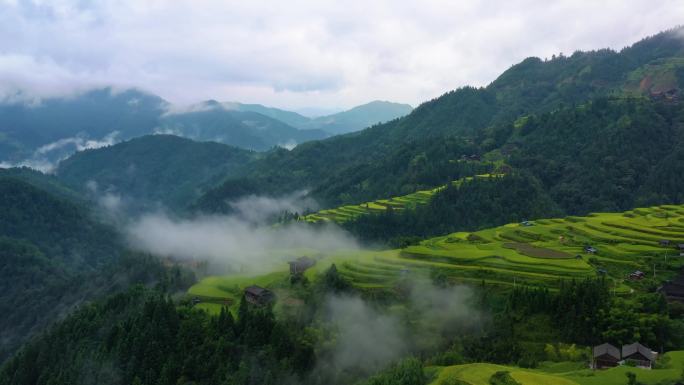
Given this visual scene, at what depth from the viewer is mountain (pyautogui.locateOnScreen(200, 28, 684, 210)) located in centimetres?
9381

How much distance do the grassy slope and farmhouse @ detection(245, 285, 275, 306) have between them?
57.0ft

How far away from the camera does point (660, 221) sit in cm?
4628

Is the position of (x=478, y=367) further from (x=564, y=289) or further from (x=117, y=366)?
(x=117, y=366)

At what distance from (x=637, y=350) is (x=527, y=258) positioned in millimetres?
13390

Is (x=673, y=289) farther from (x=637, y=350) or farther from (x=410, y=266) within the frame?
(x=410, y=266)

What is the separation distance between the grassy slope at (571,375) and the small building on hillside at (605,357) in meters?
1.83

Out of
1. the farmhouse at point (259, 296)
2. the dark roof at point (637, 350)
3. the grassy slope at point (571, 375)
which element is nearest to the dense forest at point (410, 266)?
the grassy slope at point (571, 375)

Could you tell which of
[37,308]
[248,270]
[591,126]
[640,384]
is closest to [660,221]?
[640,384]

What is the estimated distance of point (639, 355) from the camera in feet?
80.6

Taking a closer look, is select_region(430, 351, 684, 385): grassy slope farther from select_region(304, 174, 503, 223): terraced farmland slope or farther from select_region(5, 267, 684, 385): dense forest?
select_region(304, 174, 503, 223): terraced farmland slope

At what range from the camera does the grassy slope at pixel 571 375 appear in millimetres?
21234

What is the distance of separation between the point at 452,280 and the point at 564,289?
7674mm

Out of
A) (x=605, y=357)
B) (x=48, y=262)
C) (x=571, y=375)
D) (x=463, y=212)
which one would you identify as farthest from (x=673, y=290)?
(x=48, y=262)

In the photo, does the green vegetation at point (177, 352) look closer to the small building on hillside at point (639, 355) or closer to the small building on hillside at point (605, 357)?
the small building on hillside at point (605, 357)
